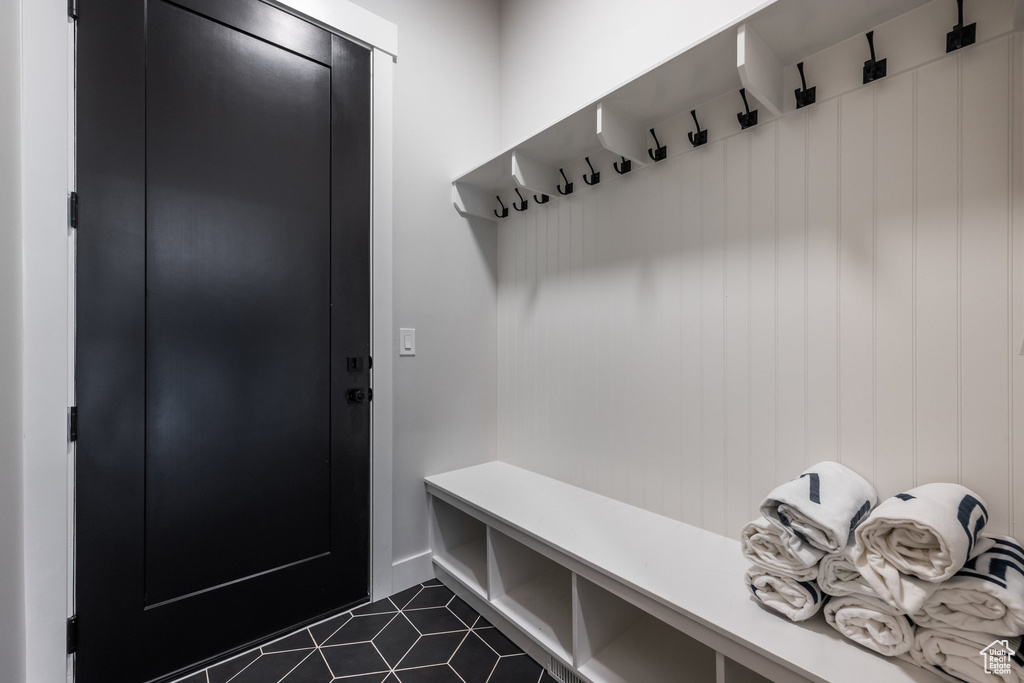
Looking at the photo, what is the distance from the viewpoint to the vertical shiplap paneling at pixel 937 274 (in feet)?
3.26

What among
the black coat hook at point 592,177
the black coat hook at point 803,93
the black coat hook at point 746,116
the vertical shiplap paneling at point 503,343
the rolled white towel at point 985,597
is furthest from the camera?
the vertical shiplap paneling at point 503,343

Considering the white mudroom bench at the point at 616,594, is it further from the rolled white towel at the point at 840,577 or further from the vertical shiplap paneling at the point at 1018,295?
the vertical shiplap paneling at the point at 1018,295

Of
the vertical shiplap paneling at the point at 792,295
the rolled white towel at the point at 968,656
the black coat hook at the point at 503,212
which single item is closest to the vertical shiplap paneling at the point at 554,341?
the black coat hook at the point at 503,212

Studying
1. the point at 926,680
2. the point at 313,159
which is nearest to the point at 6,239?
the point at 313,159

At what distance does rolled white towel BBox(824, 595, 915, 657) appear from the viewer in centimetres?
85

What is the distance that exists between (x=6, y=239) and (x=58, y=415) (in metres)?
0.47

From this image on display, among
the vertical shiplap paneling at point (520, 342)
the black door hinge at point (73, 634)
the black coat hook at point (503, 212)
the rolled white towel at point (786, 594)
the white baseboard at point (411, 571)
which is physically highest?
the black coat hook at point (503, 212)

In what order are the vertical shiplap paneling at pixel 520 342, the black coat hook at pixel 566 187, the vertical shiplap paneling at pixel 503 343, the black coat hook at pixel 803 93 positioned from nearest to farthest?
the black coat hook at pixel 803 93 < the black coat hook at pixel 566 187 < the vertical shiplap paneling at pixel 520 342 < the vertical shiplap paneling at pixel 503 343

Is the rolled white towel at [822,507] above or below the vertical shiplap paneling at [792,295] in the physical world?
below

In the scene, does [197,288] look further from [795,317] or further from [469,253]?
[795,317]

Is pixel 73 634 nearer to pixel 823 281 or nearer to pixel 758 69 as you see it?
pixel 823 281

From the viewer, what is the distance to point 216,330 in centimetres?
147

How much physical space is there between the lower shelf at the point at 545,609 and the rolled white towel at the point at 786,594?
61 centimetres

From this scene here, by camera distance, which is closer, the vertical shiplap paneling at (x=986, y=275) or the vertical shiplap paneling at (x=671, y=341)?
the vertical shiplap paneling at (x=986, y=275)
